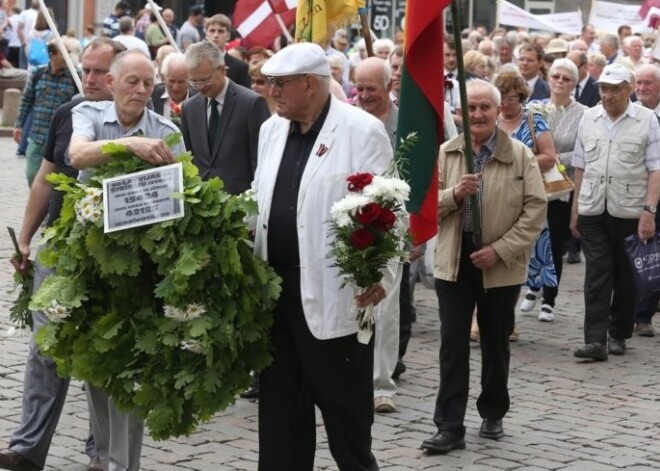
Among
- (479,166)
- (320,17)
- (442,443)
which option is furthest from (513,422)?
(320,17)

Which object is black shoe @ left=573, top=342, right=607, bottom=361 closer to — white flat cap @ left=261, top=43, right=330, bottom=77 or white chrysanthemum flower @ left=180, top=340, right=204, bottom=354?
white flat cap @ left=261, top=43, right=330, bottom=77

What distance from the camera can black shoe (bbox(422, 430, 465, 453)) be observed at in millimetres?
7797

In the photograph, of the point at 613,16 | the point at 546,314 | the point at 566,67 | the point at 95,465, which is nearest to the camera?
the point at 95,465

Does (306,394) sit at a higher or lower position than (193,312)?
lower

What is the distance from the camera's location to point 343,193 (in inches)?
234

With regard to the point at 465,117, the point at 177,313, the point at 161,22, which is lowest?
the point at 177,313

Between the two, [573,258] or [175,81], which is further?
[573,258]

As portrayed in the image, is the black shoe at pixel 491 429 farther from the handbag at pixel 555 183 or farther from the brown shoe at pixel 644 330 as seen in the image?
the brown shoe at pixel 644 330

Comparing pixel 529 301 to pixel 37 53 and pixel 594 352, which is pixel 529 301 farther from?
pixel 37 53

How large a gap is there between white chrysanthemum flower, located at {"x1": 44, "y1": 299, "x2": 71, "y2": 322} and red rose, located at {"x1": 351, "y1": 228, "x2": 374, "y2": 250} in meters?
1.22

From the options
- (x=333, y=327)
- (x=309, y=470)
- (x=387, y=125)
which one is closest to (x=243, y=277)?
(x=333, y=327)

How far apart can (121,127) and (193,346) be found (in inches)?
54.7

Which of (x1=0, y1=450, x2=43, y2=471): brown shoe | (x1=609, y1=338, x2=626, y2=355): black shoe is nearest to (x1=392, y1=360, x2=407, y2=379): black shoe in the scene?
(x1=609, y1=338, x2=626, y2=355): black shoe

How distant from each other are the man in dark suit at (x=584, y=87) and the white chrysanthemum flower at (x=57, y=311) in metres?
10.8
